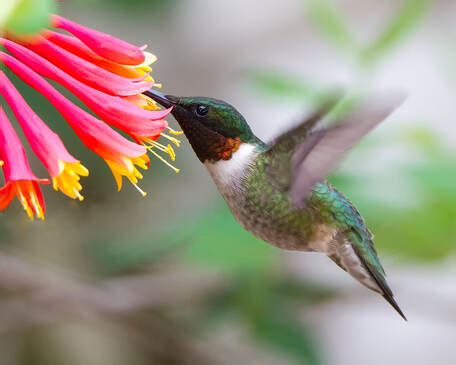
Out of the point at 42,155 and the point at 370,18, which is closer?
the point at 42,155

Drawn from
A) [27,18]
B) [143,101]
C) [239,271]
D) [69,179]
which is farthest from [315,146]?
[239,271]

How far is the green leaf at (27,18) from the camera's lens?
665 mm

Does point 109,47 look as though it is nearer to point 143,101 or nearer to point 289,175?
point 143,101

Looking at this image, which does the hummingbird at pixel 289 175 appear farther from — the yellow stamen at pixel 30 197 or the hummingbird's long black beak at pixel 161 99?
the yellow stamen at pixel 30 197

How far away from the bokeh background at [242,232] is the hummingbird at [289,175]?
2.6 inches

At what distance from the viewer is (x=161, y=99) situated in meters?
1.13

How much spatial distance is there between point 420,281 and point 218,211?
5.77 ft

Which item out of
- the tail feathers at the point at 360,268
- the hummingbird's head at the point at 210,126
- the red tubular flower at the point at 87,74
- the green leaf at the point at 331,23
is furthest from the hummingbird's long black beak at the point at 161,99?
the green leaf at the point at 331,23

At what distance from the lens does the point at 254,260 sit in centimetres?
190

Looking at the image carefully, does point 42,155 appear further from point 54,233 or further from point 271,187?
point 54,233

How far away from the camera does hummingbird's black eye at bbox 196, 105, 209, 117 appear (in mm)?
1199

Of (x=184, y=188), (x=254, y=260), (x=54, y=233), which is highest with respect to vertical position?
(x=254, y=260)

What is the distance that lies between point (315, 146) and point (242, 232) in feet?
2.43

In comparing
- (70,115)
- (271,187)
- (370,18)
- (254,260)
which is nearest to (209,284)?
(254,260)
